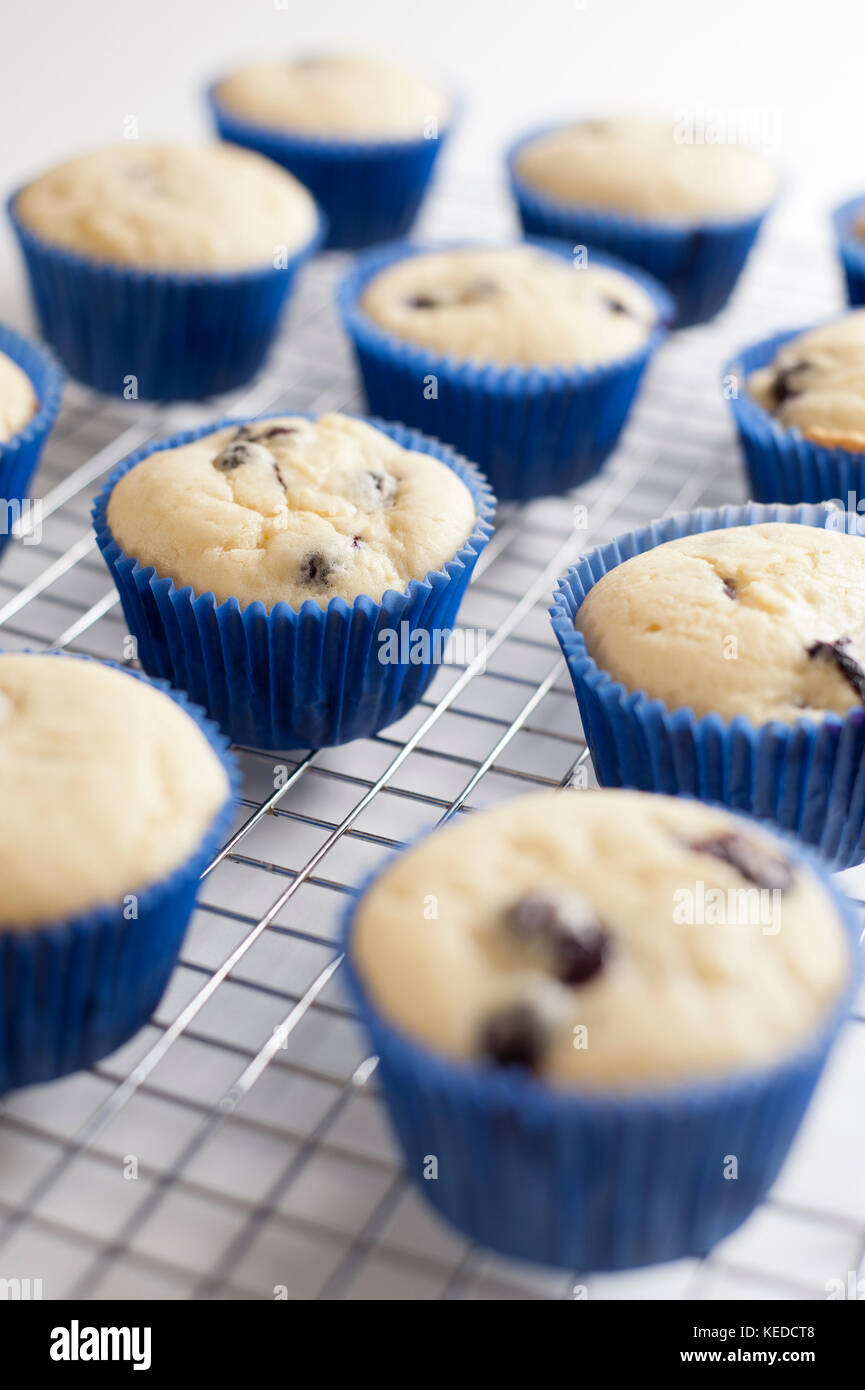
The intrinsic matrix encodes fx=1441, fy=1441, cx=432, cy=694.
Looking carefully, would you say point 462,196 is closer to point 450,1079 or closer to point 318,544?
point 318,544

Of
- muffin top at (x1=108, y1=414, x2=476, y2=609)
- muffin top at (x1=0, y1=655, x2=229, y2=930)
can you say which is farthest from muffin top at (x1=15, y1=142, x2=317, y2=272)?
muffin top at (x1=0, y1=655, x2=229, y2=930)

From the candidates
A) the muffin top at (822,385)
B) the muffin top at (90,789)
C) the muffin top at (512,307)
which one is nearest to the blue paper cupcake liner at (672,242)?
the muffin top at (512,307)

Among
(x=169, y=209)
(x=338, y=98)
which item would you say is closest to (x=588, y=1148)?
(x=169, y=209)
